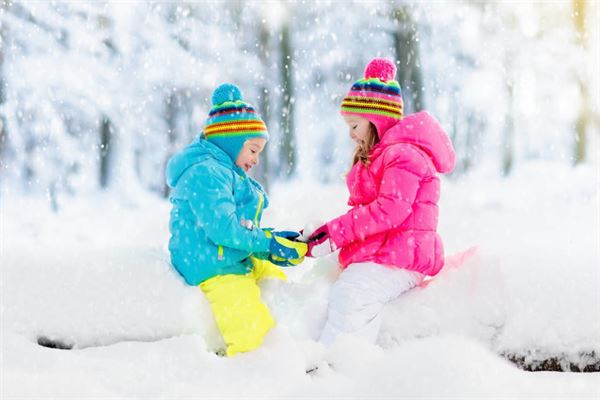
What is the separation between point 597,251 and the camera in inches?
164

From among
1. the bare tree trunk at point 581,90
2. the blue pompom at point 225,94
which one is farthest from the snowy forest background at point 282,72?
the blue pompom at point 225,94

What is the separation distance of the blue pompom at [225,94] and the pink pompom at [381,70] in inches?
31.6

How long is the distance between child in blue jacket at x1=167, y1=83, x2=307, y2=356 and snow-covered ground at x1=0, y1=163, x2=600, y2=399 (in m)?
0.12

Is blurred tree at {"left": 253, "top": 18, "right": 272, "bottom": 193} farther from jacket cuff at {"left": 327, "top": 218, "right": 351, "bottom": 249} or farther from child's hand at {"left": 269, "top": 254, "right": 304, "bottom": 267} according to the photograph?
jacket cuff at {"left": 327, "top": 218, "right": 351, "bottom": 249}

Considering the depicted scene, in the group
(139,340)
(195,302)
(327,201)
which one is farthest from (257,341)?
(327,201)

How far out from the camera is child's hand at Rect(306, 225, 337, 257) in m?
3.57

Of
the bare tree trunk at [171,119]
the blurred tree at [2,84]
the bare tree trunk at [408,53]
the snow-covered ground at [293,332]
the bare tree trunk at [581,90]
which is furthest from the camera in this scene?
the bare tree trunk at [171,119]

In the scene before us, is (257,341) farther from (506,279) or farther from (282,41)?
(282,41)

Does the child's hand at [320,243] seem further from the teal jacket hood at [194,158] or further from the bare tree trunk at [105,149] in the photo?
the bare tree trunk at [105,149]

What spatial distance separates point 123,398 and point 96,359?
447 millimetres

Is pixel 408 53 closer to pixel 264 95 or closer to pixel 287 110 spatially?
pixel 287 110

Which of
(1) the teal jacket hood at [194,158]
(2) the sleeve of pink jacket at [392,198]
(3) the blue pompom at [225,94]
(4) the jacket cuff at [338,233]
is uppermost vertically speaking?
(3) the blue pompom at [225,94]

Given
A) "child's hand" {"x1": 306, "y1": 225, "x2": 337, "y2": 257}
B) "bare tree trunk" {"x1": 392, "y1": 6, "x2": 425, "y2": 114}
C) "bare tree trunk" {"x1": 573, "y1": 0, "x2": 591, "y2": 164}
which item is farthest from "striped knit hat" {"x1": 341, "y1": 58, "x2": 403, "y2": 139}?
"bare tree trunk" {"x1": 573, "y1": 0, "x2": 591, "y2": 164}

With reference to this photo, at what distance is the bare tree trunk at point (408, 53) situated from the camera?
38.1 feet
